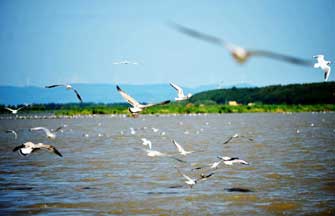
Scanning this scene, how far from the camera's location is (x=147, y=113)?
11231 cm

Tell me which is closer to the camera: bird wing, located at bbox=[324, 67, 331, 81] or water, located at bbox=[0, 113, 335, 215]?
bird wing, located at bbox=[324, 67, 331, 81]

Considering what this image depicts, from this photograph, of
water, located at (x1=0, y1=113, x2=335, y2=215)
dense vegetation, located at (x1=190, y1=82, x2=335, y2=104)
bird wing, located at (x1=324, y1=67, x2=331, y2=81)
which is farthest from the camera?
dense vegetation, located at (x1=190, y1=82, x2=335, y2=104)

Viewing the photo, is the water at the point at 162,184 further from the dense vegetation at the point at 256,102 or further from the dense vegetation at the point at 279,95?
the dense vegetation at the point at 279,95

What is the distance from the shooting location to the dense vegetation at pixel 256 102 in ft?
359

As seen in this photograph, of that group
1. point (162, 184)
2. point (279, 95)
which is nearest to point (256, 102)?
point (279, 95)

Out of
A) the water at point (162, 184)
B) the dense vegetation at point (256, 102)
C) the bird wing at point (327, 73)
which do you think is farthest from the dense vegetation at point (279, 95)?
the bird wing at point (327, 73)

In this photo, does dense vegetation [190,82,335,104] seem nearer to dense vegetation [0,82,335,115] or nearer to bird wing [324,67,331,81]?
dense vegetation [0,82,335,115]

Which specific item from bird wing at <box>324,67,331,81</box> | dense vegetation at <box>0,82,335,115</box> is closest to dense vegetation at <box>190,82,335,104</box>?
dense vegetation at <box>0,82,335,115</box>

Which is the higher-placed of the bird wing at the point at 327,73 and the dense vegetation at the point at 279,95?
the dense vegetation at the point at 279,95

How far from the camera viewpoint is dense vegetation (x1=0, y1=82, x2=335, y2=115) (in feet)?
359

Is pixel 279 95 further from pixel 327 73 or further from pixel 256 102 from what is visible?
pixel 327 73

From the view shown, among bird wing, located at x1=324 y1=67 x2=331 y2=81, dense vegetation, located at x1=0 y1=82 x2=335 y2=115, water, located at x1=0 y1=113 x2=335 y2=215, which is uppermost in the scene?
dense vegetation, located at x1=0 y1=82 x2=335 y2=115

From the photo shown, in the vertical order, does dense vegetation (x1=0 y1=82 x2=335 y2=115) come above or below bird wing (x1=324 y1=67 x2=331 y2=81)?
above

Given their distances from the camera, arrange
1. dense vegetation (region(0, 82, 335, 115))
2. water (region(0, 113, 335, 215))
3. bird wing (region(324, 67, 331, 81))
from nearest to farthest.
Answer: bird wing (region(324, 67, 331, 81)), water (region(0, 113, 335, 215)), dense vegetation (region(0, 82, 335, 115))
